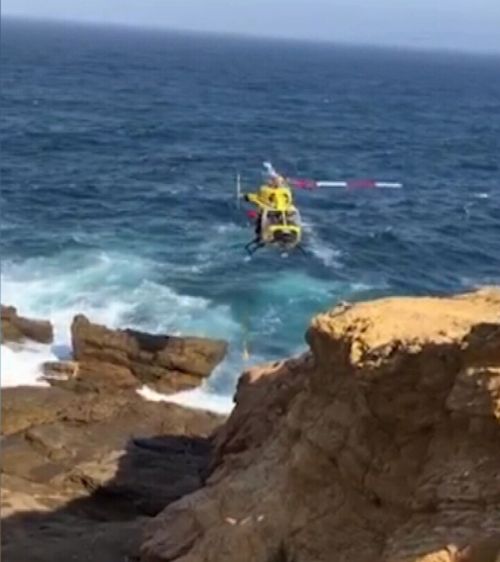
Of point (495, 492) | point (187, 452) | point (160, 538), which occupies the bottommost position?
point (187, 452)

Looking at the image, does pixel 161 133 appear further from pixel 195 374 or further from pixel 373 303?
pixel 373 303

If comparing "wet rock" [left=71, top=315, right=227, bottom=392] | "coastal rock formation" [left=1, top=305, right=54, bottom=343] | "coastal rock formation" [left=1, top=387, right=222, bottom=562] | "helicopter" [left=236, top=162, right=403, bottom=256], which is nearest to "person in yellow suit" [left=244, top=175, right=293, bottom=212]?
"helicopter" [left=236, top=162, right=403, bottom=256]

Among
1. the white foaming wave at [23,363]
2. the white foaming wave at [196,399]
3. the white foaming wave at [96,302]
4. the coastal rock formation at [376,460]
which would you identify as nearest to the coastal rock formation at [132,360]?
the white foaming wave at [196,399]

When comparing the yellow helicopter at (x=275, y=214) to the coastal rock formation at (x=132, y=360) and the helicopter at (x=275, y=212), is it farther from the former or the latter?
the coastal rock formation at (x=132, y=360)

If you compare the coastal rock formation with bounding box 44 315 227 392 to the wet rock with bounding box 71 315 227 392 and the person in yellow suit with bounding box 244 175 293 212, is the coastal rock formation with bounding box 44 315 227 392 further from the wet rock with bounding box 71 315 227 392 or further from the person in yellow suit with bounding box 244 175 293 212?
the person in yellow suit with bounding box 244 175 293 212

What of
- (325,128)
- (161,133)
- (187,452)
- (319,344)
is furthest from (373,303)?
(325,128)
